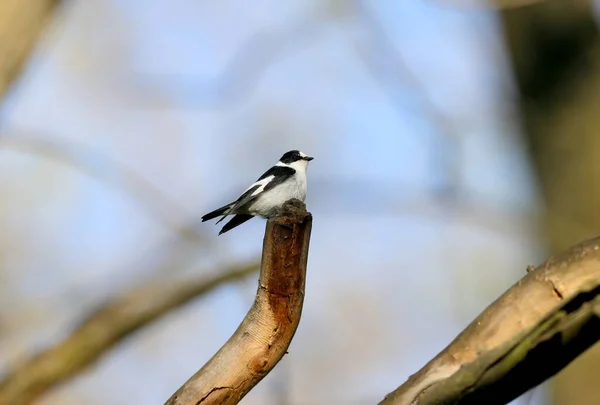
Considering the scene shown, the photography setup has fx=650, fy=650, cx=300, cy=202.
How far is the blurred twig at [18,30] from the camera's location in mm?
3365

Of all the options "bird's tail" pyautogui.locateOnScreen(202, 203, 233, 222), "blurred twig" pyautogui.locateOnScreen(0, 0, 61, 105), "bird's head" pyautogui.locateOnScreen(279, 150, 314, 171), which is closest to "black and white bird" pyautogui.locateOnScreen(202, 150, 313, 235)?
"bird's tail" pyautogui.locateOnScreen(202, 203, 233, 222)

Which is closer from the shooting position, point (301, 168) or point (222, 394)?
point (222, 394)

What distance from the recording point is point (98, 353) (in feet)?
12.3

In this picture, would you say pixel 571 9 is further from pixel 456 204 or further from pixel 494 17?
pixel 456 204

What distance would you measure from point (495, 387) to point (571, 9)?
3.15 metres

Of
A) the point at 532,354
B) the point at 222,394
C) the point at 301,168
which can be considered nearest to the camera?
the point at 532,354

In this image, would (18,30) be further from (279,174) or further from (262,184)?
(279,174)

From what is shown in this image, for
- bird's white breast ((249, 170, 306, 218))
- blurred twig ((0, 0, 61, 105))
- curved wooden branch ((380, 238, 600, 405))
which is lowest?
curved wooden branch ((380, 238, 600, 405))

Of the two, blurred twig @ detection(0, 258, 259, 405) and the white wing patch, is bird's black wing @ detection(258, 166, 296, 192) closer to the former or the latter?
the white wing patch

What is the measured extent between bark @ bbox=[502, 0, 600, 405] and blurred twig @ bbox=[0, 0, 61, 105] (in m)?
2.83

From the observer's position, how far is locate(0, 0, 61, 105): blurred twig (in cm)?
337

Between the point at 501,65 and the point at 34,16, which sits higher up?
the point at 34,16

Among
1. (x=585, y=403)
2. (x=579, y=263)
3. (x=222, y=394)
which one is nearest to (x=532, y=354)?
(x=579, y=263)

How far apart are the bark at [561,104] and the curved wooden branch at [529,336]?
85.4 inches
